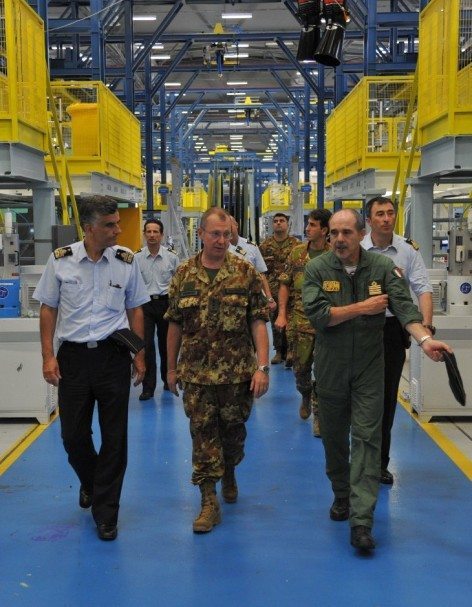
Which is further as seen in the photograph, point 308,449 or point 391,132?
point 391,132

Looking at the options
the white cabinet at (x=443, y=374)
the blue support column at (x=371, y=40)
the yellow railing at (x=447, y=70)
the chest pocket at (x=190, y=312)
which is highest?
the blue support column at (x=371, y=40)

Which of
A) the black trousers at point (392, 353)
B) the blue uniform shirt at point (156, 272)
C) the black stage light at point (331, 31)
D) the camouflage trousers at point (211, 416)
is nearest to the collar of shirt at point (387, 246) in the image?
the black trousers at point (392, 353)

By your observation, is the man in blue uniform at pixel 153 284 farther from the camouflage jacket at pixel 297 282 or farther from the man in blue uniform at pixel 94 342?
the man in blue uniform at pixel 94 342

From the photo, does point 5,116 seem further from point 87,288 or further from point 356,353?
point 356,353

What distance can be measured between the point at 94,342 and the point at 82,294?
0.93 feet

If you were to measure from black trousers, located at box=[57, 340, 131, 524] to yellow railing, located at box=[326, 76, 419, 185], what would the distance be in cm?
590

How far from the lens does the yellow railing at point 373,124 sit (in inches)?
364

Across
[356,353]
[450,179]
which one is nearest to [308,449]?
[356,353]

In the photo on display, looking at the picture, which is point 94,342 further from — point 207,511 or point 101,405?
point 207,511

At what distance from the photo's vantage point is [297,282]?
258 inches

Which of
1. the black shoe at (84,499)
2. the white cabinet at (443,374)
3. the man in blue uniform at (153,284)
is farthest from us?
the man in blue uniform at (153,284)

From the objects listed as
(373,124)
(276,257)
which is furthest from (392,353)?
(373,124)

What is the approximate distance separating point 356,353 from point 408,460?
208 cm

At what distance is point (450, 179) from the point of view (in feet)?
25.8
